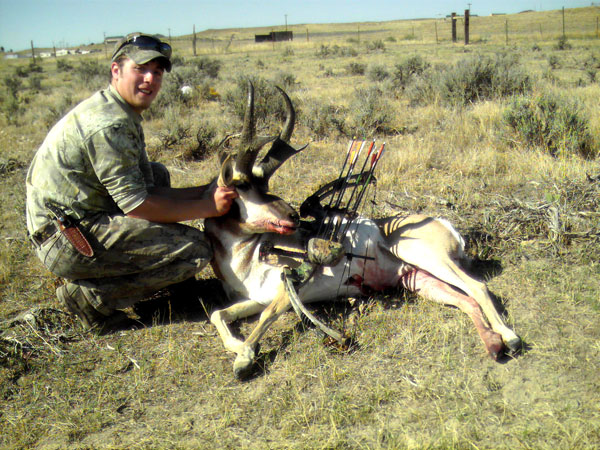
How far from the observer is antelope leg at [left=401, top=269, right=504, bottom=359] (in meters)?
3.55

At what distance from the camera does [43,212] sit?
3941 mm

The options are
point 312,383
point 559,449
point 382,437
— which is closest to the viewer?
point 559,449

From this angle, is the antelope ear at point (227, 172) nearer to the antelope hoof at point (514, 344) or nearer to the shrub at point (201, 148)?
the antelope hoof at point (514, 344)

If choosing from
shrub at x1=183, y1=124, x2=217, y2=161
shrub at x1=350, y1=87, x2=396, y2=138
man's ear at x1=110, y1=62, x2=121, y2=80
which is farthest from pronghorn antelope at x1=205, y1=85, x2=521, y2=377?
shrub at x1=350, y1=87, x2=396, y2=138

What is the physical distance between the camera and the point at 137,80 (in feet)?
13.0

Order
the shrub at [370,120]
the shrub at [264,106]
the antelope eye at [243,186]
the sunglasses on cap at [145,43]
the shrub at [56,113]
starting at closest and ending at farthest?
the sunglasses on cap at [145,43]
the antelope eye at [243,186]
the shrub at [370,120]
the shrub at [264,106]
the shrub at [56,113]

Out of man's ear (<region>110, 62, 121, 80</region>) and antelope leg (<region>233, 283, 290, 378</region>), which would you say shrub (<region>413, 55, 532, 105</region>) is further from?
man's ear (<region>110, 62, 121, 80</region>)

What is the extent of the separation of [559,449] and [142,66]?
3768 mm

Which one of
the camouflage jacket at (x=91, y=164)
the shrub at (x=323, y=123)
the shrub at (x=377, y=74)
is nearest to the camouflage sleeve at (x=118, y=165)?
the camouflage jacket at (x=91, y=164)

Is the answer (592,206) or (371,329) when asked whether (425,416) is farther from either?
(592,206)

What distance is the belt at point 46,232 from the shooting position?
3.95 meters

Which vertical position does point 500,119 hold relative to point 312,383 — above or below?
above

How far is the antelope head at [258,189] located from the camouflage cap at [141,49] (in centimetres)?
84

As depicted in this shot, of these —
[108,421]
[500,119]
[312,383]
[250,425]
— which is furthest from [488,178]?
[108,421]
